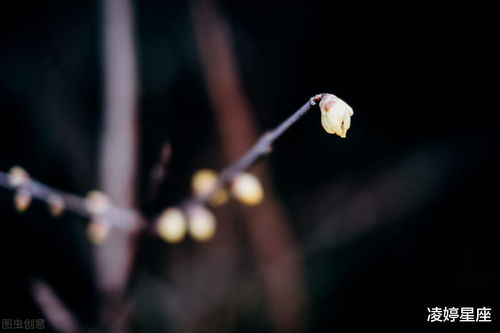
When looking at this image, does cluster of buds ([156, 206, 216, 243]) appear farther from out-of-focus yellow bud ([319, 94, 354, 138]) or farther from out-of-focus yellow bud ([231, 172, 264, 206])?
out-of-focus yellow bud ([319, 94, 354, 138])

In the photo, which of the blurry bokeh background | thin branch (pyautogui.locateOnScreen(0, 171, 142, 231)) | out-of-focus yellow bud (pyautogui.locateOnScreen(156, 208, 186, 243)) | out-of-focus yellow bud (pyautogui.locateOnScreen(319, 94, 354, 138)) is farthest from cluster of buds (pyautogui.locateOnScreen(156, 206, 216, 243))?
out-of-focus yellow bud (pyautogui.locateOnScreen(319, 94, 354, 138))

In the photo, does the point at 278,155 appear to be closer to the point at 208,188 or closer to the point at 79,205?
the point at 208,188

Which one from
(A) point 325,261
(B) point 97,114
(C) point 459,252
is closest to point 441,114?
(C) point 459,252

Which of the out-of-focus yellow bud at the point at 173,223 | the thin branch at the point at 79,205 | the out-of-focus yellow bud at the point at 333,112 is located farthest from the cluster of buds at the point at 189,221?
the out-of-focus yellow bud at the point at 333,112

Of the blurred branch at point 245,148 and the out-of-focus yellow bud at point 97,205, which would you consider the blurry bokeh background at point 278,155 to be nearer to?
the blurred branch at point 245,148

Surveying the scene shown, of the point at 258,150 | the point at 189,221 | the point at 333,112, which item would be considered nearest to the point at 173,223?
the point at 189,221

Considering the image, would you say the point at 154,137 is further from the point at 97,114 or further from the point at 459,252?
the point at 459,252

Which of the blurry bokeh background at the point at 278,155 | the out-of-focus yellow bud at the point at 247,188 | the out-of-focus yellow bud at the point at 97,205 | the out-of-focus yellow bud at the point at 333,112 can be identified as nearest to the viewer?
the out-of-focus yellow bud at the point at 333,112
